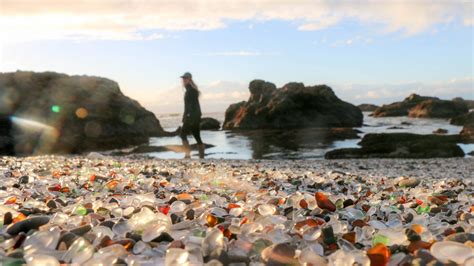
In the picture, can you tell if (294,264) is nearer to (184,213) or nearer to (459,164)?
(184,213)

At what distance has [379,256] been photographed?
6.34ft

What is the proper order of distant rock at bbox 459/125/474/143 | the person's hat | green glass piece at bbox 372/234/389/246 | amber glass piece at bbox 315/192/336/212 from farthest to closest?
distant rock at bbox 459/125/474/143, the person's hat, amber glass piece at bbox 315/192/336/212, green glass piece at bbox 372/234/389/246

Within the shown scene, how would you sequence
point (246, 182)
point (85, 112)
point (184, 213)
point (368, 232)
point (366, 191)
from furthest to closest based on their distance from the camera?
point (85, 112)
point (246, 182)
point (366, 191)
point (184, 213)
point (368, 232)

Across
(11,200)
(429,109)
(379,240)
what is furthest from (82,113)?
(429,109)

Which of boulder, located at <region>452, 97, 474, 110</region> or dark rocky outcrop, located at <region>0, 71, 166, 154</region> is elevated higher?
dark rocky outcrop, located at <region>0, 71, 166, 154</region>

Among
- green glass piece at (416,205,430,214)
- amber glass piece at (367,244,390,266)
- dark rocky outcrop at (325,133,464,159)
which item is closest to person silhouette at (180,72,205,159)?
dark rocky outcrop at (325,133,464,159)

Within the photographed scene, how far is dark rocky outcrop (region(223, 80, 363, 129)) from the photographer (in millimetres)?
42344

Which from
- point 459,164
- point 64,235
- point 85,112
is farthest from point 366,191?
point 85,112

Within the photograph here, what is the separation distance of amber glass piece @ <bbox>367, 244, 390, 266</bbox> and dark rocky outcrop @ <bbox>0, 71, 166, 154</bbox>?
99.2 feet

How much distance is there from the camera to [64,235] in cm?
222

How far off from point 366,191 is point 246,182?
148 centimetres

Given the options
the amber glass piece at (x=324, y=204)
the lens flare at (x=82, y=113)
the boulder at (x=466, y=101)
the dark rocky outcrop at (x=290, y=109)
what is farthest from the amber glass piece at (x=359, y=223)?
the boulder at (x=466, y=101)

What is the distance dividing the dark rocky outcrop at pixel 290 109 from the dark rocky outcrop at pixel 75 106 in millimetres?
11452

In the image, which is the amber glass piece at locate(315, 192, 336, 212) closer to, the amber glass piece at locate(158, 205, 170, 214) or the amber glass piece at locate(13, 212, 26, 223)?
the amber glass piece at locate(158, 205, 170, 214)
